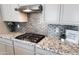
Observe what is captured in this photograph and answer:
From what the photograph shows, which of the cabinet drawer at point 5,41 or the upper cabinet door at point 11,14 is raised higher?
the upper cabinet door at point 11,14

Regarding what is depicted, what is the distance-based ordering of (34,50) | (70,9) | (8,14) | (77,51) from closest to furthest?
(77,51)
(70,9)
(34,50)
(8,14)

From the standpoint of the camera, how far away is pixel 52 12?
1550mm

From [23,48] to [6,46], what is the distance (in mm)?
476

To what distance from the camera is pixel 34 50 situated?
1.55 metres

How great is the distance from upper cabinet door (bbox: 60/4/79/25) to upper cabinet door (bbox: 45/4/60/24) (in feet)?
0.29

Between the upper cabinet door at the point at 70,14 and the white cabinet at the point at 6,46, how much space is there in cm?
118

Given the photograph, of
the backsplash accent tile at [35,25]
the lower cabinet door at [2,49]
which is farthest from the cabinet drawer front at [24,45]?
the backsplash accent tile at [35,25]

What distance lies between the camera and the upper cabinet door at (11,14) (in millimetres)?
1940

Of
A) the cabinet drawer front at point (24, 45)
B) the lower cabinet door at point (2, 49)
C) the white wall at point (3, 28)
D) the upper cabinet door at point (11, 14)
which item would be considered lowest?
the lower cabinet door at point (2, 49)

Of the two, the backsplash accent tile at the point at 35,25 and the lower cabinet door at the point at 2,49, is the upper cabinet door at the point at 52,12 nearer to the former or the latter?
the backsplash accent tile at the point at 35,25

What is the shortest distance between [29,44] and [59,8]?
2.69 ft

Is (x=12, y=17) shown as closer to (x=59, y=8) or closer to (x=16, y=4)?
(x=16, y=4)

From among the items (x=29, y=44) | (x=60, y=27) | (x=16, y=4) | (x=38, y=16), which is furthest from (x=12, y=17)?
(x=60, y=27)

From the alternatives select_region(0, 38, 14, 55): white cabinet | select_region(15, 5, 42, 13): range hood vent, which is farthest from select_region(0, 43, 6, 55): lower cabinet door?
select_region(15, 5, 42, 13): range hood vent
